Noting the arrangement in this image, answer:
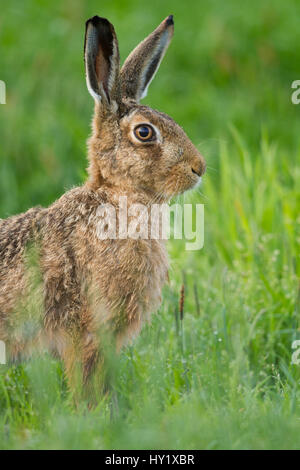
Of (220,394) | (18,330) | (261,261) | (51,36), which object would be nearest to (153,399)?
(220,394)

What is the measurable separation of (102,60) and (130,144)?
45 cm

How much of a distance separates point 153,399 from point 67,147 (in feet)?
13.1

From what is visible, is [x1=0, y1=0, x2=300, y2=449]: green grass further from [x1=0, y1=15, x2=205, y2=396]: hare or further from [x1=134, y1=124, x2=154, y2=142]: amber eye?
[x1=134, y1=124, x2=154, y2=142]: amber eye

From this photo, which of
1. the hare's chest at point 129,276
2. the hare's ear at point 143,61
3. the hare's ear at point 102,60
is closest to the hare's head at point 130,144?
the hare's ear at point 102,60

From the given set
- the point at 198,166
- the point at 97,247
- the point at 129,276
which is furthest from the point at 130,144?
the point at 129,276

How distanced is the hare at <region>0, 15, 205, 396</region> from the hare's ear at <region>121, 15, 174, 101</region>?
0.16 metres

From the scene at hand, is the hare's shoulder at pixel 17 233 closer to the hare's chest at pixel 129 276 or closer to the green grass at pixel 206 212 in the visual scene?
the hare's chest at pixel 129 276

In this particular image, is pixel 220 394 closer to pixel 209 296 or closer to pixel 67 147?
pixel 209 296

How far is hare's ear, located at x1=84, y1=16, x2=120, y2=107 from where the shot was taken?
13.1 feet

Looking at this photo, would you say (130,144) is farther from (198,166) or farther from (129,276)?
(129,276)

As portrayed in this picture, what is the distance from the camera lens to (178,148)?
4.16 meters

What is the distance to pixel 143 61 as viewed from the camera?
175 inches

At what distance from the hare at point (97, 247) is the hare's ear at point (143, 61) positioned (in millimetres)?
155
